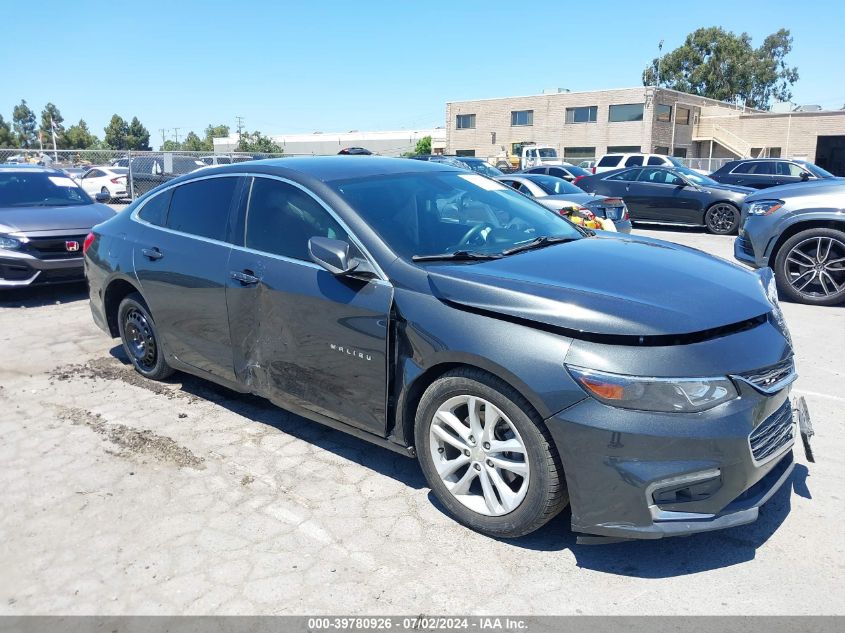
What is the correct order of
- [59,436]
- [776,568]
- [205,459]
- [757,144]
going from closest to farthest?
[776,568]
[205,459]
[59,436]
[757,144]

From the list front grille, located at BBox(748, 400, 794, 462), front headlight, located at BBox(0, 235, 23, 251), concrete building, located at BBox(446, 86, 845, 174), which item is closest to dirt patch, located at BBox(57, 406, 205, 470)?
front grille, located at BBox(748, 400, 794, 462)

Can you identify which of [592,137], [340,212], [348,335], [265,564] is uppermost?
[592,137]

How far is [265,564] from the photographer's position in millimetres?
3049

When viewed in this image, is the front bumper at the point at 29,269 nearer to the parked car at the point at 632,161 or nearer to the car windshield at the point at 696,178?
the car windshield at the point at 696,178

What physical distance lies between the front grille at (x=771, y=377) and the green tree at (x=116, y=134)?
11207 centimetres

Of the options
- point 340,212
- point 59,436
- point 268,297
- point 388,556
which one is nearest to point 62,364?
point 59,436

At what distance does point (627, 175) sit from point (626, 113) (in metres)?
34.9

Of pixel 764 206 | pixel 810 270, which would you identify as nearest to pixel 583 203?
pixel 764 206

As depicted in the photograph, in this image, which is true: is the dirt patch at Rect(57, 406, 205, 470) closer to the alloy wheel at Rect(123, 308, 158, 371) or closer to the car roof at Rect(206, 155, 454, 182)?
the alloy wheel at Rect(123, 308, 158, 371)

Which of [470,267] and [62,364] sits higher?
[470,267]

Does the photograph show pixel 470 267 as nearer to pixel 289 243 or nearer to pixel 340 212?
pixel 340 212

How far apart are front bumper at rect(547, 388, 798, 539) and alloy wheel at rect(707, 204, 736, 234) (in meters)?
13.8

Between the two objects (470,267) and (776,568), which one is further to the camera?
(470,267)

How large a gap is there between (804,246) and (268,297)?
654 centimetres
